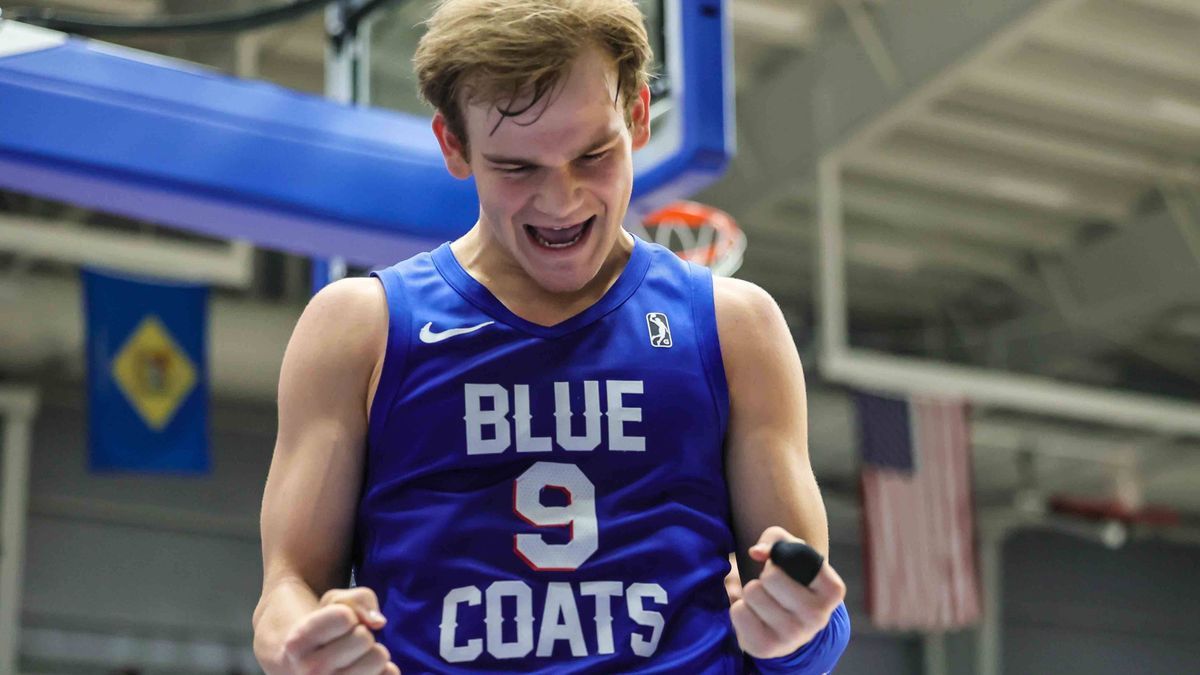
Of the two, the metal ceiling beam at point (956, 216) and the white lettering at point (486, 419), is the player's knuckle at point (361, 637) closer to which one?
the white lettering at point (486, 419)

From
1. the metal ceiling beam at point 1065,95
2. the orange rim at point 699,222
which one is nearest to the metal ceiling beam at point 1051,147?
the metal ceiling beam at point 1065,95

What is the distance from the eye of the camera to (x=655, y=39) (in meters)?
4.72

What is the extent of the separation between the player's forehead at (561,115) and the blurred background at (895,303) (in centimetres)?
820

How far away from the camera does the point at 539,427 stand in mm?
1736

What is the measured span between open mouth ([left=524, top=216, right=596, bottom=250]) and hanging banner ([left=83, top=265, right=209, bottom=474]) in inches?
316

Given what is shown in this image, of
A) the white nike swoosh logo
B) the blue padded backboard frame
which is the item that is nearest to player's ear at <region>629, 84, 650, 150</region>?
the white nike swoosh logo

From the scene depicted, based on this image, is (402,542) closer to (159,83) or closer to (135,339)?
(159,83)

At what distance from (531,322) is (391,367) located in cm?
17

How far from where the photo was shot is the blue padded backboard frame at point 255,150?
433 centimetres

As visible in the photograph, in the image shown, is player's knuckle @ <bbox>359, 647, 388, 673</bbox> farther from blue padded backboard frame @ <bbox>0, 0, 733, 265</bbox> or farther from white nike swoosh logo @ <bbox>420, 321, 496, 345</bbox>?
blue padded backboard frame @ <bbox>0, 0, 733, 265</bbox>

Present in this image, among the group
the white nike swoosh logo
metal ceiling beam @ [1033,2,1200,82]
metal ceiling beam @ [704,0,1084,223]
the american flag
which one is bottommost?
the american flag

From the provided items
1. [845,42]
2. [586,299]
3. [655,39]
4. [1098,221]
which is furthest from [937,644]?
[586,299]

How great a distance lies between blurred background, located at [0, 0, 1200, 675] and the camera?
10906 mm

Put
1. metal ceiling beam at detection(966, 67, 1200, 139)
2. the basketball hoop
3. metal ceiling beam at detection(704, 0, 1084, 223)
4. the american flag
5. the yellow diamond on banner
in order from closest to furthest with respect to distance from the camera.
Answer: the basketball hoop < the yellow diamond on banner < metal ceiling beam at detection(704, 0, 1084, 223) < metal ceiling beam at detection(966, 67, 1200, 139) < the american flag
